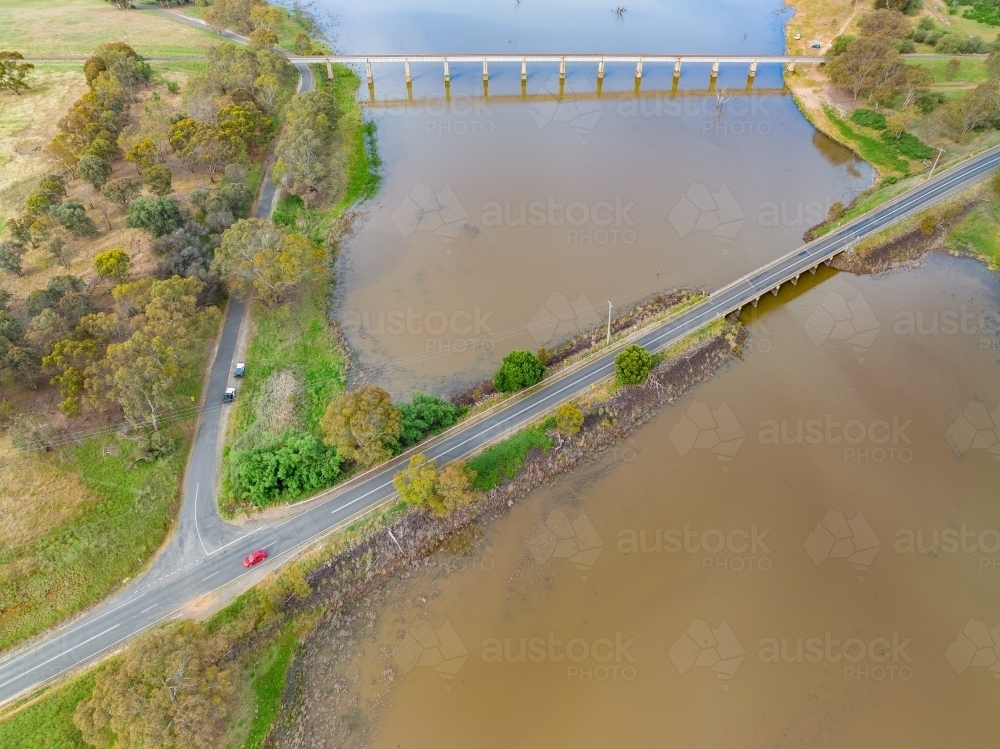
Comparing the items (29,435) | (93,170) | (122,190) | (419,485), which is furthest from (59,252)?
(419,485)

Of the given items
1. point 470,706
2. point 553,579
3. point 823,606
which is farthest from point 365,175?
point 823,606

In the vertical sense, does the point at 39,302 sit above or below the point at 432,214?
below

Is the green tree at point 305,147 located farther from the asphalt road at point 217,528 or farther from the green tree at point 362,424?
the green tree at point 362,424

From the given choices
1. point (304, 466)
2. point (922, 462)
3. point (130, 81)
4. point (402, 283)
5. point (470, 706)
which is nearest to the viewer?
point (470, 706)

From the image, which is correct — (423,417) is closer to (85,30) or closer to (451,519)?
(451,519)

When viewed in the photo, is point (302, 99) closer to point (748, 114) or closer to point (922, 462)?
point (748, 114)
